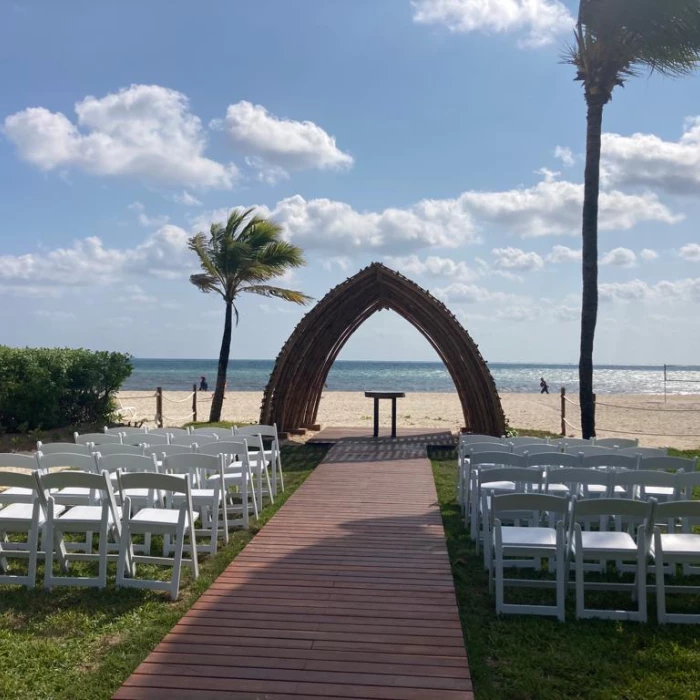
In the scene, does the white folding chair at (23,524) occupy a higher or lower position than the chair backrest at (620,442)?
lower

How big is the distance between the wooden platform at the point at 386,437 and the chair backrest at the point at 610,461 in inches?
265

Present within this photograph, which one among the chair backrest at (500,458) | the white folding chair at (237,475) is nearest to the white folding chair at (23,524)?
the white folding chair at (237,475)

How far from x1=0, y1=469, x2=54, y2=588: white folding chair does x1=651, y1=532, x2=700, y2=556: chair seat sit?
15.6ft

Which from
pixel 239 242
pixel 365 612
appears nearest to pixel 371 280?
pixel 239 242

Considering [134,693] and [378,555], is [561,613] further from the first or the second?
[134,693]

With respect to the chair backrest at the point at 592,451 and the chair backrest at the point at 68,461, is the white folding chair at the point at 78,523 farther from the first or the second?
the chair backrest at the point at 592,451

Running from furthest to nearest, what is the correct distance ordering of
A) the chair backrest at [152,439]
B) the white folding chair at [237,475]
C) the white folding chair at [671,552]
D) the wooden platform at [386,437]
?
the wooden platform at [386,437], the chair backrest at [152,439], the white folding chair at [237,475], the white folding chair at [671,552]

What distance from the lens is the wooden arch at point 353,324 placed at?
1369 centimetres

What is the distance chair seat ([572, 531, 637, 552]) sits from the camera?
4.85m

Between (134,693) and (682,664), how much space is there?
3168mm

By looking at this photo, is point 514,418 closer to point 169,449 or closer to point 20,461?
point 169,449

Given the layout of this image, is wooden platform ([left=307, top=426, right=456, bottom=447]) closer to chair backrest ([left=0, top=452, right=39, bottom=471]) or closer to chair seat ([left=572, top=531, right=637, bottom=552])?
chair backrest ([left=0, top=452, right=39, bottom=471])

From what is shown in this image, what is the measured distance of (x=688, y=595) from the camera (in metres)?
5.41

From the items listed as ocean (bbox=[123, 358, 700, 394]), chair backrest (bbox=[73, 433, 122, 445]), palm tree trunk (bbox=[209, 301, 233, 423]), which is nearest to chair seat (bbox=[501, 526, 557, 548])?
chair backrest (bbox=[73, 433, 122, 445])
